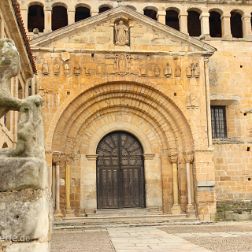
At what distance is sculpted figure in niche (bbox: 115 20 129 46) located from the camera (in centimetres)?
1984

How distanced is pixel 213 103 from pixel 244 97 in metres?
1.66

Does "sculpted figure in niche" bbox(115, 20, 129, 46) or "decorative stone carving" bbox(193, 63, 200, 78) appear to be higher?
"sculpted figure in niche" bbox(115, 20, 129, 46)

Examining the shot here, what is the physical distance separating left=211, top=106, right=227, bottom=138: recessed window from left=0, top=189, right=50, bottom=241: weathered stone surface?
20215 mm

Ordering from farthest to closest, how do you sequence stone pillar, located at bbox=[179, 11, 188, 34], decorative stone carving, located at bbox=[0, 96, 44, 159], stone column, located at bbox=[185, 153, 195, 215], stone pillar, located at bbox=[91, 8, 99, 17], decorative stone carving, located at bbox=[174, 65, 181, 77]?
stone pillar, located at bbox=[179, 11, 188, 34] < stone pillar, located at bbox=[91, 8, 99, 17] < decorative stone carving, located at bbox=[174, 65, 181, 77] < stone column, located at bbox=[185, 153, 195, 215] < decorative stone carving, located at bbox=[0, 96, 44, 159]

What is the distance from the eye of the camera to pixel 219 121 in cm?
2367

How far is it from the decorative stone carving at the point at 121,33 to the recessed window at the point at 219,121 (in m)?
6.35

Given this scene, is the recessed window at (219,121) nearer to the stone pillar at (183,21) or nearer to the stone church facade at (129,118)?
the stone church facade at (129,118)

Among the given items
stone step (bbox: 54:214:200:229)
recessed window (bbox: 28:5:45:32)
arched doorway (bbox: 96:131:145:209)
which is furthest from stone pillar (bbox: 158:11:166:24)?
stone step (bbox: 54:214:200:229)

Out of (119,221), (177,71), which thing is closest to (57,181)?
(119,221)

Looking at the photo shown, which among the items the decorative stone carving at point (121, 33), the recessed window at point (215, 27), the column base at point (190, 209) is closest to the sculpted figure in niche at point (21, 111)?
the column base at point (190, 209)

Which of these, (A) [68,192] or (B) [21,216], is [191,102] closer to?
(A) [68,192]

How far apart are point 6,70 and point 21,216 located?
1274 millimetres

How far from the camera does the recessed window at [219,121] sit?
76.7 ft

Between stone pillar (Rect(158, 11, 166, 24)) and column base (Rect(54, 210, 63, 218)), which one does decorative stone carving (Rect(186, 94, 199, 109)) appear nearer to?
stone pillar (Rect(158, 11, 166, 24))
